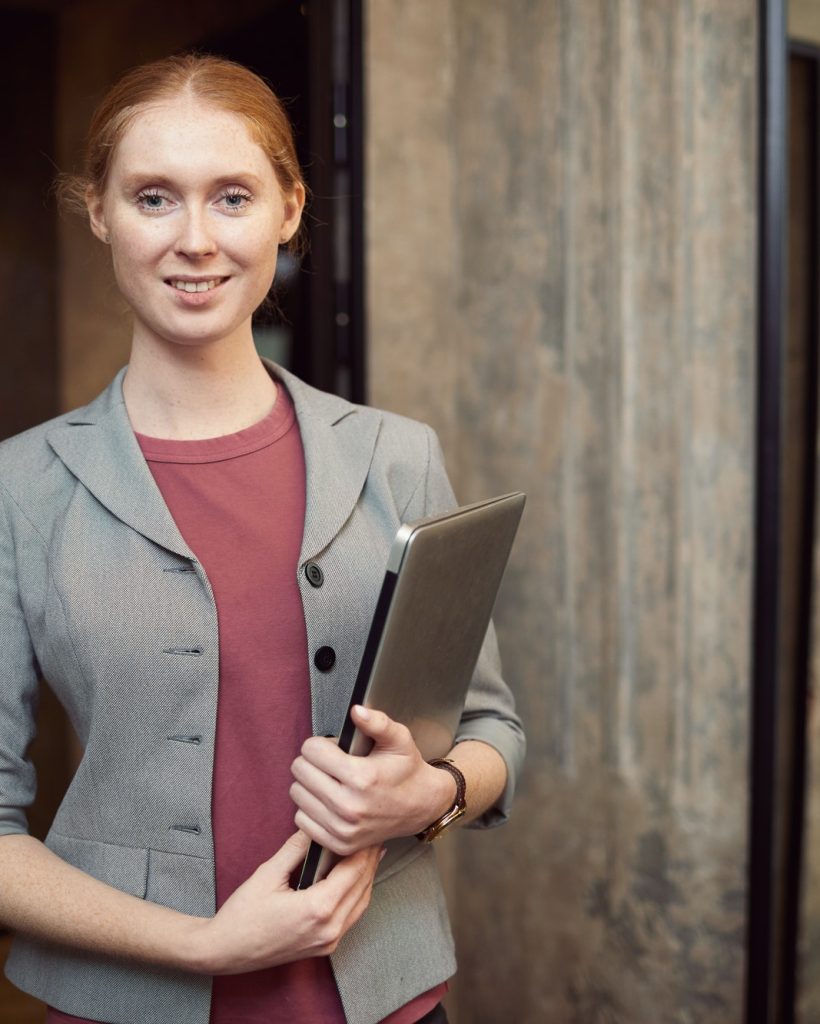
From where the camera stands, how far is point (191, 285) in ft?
4.28

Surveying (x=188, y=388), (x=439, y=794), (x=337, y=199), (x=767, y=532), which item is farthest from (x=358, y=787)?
(x=337, y=199)

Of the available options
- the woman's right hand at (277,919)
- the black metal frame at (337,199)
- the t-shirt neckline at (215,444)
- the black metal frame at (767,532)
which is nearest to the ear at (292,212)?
the t-shirt neckline at (215,444)

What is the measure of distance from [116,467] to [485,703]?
0.56 m

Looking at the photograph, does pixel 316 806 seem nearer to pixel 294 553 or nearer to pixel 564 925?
pixel 294 553

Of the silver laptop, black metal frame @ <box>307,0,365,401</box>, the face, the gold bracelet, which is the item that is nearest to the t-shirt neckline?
the face

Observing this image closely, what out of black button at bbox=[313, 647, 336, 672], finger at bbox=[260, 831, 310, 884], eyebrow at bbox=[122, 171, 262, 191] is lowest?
finger at bbox=[260, 831, 310, 884]

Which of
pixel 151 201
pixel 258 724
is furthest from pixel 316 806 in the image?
pixel 151 201

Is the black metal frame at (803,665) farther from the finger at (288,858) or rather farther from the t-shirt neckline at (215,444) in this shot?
the finger at (288,858)

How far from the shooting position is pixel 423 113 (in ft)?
9.05

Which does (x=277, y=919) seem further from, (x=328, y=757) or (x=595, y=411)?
(x=595, y=411)

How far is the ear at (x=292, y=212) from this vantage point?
143cm

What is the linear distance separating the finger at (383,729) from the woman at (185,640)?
47 mm

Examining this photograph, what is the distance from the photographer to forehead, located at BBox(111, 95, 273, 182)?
1.27m

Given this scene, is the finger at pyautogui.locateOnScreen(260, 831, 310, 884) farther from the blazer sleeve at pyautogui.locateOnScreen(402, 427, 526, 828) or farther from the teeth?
the teeth
